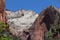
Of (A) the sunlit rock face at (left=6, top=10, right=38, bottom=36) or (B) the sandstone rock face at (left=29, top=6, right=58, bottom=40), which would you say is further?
(A) the sunlit rock face at (left=6, top=10, right=38, bottom=36)

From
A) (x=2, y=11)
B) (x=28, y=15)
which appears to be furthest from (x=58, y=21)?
(x=28, y=15)

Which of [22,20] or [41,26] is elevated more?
[22,20]

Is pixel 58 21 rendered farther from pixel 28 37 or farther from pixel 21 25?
pixel 21 25

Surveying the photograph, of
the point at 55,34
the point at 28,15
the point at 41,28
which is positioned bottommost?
the point at 55,34

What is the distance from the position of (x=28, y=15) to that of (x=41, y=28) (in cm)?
2396

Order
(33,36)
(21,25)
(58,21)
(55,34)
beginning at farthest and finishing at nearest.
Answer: (21,25) → (33,36) → (58,21) → (55,34)

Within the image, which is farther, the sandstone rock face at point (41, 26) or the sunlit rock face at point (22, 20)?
the sunlit rock face at point (22, 20)

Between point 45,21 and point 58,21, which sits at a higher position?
point 45,21

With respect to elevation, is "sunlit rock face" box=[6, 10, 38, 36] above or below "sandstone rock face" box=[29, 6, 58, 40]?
above

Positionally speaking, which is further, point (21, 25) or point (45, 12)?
point (21, 25)

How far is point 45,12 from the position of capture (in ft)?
134

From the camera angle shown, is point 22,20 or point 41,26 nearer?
point 41,26

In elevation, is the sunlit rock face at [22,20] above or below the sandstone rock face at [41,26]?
above

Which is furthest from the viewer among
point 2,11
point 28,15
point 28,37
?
point 28,15
